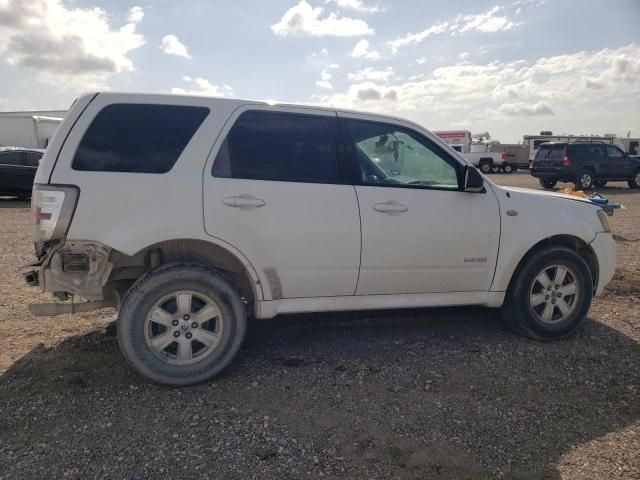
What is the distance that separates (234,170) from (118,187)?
78 cm

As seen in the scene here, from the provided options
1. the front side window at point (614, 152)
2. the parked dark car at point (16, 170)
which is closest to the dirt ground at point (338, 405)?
the parked dark car at point (16, 170)

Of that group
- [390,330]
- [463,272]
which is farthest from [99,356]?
[463,272]

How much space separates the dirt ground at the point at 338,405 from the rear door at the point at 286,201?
763 millimetres

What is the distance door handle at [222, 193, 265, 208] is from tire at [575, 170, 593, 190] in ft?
62.2

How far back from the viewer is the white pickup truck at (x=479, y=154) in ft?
116

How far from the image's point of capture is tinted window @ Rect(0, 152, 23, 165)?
14.0m

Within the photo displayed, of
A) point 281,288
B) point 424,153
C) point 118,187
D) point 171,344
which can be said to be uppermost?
point 424,153

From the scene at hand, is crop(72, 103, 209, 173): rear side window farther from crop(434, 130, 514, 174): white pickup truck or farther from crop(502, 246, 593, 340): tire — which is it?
crop(434, 130, 514, 174): white pickup truck

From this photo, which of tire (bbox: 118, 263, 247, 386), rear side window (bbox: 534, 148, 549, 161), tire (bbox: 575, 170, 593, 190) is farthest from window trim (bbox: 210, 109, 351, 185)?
tire (bbox: 575, 170, 593, 190)

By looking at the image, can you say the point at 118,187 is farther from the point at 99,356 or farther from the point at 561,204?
the point at 561,204

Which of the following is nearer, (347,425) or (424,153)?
(347,425)

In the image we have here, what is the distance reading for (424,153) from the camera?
3975mm

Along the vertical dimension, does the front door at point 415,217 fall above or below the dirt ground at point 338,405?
above

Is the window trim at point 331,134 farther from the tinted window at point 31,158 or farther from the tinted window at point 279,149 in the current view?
the tinted window at point 31,158
